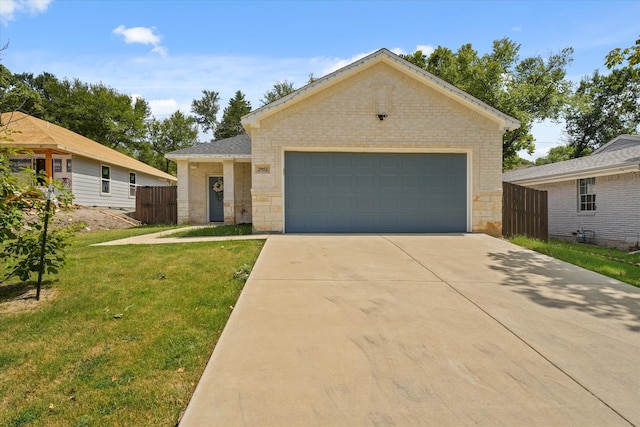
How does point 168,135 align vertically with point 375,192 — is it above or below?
above

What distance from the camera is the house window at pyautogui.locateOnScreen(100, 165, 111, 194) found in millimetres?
19306

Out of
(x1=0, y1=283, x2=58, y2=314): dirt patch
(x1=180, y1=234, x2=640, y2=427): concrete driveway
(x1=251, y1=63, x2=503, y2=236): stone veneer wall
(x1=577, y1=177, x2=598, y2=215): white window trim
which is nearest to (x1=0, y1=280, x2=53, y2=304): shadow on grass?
(x1=0, y1=283, x2=58, y2=314): dirt patch

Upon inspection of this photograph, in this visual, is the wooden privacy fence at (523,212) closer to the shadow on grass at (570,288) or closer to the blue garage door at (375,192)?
the blue garage door at (375,192)

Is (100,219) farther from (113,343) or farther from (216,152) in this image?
(113,343)

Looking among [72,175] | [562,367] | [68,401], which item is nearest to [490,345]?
[562,367]

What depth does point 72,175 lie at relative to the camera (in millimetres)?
16875

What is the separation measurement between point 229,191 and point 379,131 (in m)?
7.74

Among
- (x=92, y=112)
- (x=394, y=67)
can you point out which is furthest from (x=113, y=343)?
(x=92, y=112)

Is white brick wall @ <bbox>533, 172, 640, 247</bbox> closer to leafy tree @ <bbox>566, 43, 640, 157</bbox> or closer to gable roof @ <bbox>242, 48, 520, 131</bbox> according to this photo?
gable roof @ <bbox>242, 48, 520, 131</bbox>

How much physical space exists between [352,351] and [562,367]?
6.37ft

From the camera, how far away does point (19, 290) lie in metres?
5.13

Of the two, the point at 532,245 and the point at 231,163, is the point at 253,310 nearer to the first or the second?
the point at 532,245

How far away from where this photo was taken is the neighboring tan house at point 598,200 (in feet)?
43.3

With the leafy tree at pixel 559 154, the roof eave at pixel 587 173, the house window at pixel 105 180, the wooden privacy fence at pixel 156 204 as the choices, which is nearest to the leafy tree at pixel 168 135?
the house window at pixel 105 180
